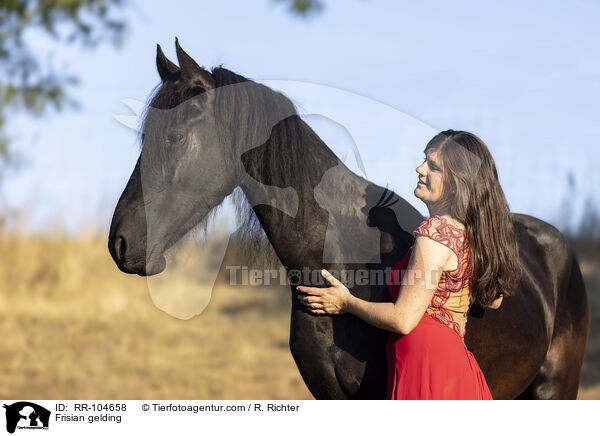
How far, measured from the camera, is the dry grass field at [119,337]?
21.0ft

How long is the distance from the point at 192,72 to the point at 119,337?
6.71m

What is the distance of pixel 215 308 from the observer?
32.3 ft

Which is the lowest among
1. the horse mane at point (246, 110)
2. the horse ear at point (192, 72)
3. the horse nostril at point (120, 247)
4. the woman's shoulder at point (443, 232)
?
the horse nostril at point (120, 247)

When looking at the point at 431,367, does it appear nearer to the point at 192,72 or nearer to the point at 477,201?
the point at 477,201

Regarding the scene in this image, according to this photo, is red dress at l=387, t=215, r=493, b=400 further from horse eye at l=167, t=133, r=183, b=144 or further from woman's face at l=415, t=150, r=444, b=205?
horse eye at l=167, t=133, r=183, b=144

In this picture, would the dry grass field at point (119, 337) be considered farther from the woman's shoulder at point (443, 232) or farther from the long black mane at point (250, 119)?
the woman's shoulder at point (443, 232)

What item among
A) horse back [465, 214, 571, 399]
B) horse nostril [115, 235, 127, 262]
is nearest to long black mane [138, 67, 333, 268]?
Answer: horse nostril [115, 235, 127, 262]

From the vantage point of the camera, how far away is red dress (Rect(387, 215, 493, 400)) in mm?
1939

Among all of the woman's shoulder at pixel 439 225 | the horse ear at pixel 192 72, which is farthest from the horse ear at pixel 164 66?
the woman's shoulder at pixel 439 225

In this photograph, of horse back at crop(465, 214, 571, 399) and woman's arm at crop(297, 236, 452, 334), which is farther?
horse back at crop(465, 214, 571, 399)

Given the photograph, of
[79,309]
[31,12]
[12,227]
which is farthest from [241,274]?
[31,12]

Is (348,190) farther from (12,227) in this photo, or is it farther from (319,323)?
A: (12,227)
